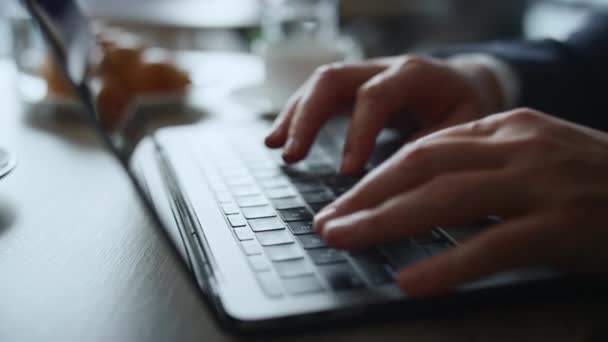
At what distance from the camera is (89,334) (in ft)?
0.91

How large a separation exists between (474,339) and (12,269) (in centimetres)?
26

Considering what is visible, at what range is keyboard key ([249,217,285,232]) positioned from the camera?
0.36 m

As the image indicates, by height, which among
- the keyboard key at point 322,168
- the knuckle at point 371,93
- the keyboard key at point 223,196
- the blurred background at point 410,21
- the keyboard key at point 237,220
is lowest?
the blurred background at point 410,21

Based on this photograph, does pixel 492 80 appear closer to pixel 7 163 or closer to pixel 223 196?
pixel 223 196

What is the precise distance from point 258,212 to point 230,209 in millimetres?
19

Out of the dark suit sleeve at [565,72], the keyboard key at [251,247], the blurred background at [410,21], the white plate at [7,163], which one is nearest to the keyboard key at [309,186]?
the keyboard key at [251,247]

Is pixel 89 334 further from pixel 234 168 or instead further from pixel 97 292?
pixel 234 168

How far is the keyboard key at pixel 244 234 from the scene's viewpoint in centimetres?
34

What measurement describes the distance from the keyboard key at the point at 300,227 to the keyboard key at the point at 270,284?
6 cm

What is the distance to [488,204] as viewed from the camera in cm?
31

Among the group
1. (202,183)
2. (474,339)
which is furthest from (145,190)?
(474,339)

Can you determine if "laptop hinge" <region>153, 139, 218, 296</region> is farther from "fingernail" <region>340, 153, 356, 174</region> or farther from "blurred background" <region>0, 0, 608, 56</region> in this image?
"blurred background" <region>0, 0, 608, 56</region>

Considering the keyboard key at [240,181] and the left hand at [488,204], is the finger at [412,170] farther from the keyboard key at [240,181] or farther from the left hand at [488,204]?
the keyboard key at [240,181]

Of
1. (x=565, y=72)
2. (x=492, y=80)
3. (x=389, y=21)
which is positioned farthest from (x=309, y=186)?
(x=389, y=21)
